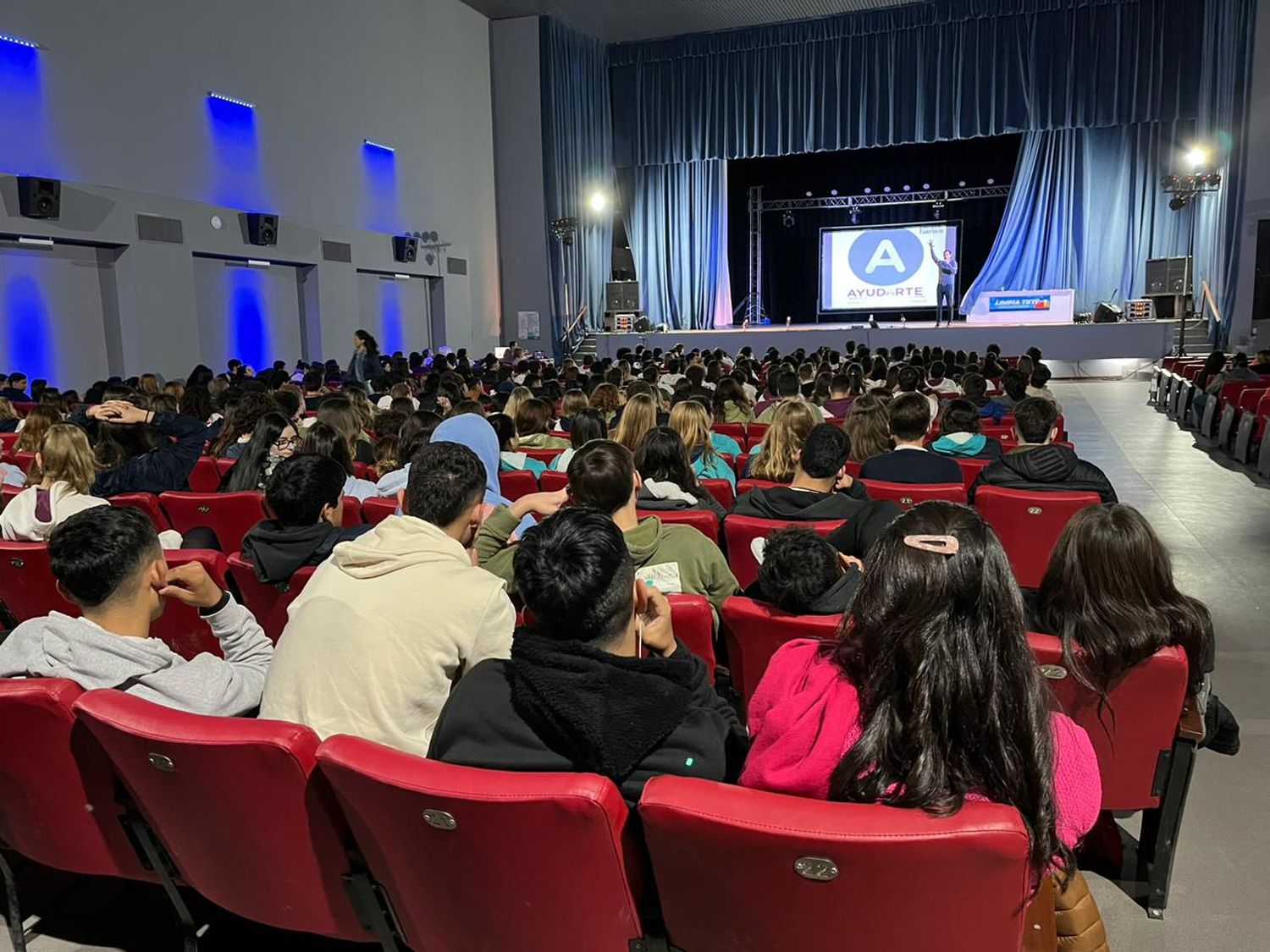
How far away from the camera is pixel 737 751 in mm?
1688

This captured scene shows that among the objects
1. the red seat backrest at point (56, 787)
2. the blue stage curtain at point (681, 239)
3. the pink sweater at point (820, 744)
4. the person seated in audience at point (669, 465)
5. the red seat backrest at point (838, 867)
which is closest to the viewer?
the red seat backrest at point (838, 867)

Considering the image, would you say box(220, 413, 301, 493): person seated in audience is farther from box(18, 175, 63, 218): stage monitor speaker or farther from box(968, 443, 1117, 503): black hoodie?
box(18, 175, 63, 218): stage monitor speaker

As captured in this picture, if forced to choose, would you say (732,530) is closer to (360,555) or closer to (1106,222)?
(360,555)

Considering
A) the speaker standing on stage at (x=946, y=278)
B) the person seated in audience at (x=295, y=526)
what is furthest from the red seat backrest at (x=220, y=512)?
the speaker standing on stage at (x=946, y=278)

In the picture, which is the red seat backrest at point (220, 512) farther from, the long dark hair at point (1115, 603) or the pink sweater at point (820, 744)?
the long dark hair at point (1115, 603)

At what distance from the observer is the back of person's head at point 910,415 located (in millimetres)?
4914

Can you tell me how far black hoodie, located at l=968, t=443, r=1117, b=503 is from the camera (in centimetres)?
414

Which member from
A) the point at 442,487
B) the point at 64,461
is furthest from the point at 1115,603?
the point at 64,461

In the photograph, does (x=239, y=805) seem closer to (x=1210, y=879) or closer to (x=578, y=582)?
(x=578, y=582)

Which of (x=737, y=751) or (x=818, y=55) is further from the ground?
(x=818, y=55)

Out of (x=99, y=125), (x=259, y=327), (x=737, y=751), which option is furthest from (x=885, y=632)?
(x=259, y=327)

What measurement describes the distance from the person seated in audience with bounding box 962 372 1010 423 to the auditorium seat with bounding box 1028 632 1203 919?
17.4ft

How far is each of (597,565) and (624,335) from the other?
61.3 feet

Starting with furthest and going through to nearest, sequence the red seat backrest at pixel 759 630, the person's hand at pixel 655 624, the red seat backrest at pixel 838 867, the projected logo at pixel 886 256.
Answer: the projected logo at pixel 886 256, the red seat backrest at pixel 759 630, the person's hand at pixel 655 624, the red seat backrest at pixel 838 867
